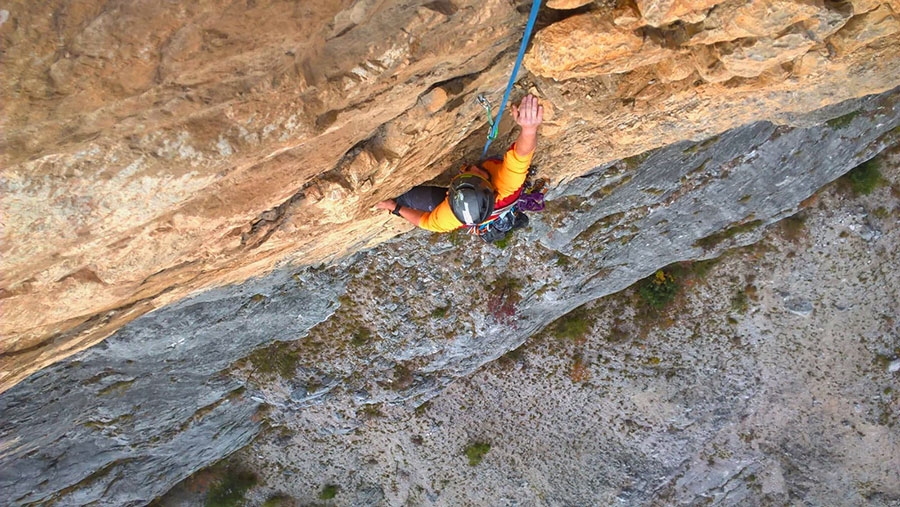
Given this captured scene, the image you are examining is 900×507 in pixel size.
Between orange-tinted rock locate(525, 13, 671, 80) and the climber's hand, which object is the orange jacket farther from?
orange-tinted rock locate(525, 13, 671, 80)

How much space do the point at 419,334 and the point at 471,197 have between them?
4002mm

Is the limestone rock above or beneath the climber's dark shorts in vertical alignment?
above

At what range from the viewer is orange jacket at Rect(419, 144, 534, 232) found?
415 cm

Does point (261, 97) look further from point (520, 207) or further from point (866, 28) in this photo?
point (520, 207)

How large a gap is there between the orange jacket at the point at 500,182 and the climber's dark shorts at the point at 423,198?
75mm

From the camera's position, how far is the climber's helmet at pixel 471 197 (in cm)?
423

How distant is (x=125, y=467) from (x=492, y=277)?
7.44 metres

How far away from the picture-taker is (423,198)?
15.8 feet

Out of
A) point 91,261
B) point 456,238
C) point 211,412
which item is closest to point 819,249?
point 456,238

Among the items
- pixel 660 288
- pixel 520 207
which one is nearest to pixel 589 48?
pixel 520 207

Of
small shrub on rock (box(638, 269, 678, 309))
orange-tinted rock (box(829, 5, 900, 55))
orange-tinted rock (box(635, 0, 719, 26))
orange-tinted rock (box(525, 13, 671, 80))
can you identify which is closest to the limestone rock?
orange-tinted rock (box(525, 13, 671, 80))

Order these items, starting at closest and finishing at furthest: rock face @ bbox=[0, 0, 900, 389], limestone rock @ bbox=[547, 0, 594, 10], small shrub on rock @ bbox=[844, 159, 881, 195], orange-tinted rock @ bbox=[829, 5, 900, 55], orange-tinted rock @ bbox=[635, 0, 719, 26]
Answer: rock face @ bbox=[0, 0, 900, 389] < orange-tinted rock @ bbox=[635, 0, 719, 26] < limestone rock @ bbox=[547, 0, 594, 10] < orange-tinted rock @ bbox=[829, 5, 900, 55] < small shrub on rock @ bbox=[844, 159, 881, 195]

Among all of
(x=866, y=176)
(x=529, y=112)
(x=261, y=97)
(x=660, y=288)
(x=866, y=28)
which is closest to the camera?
(x=261, y=97)

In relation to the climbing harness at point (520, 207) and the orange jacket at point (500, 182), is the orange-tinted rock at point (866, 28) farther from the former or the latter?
the climbing harness at point (520, 207)
